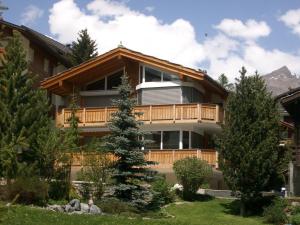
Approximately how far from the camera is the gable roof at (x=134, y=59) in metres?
36.0

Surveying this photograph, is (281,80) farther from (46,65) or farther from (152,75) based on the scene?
(152,75)

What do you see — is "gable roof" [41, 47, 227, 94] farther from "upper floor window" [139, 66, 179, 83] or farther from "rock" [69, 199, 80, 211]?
"rock" [69, 199, 80, 211]

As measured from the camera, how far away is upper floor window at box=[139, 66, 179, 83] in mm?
38031

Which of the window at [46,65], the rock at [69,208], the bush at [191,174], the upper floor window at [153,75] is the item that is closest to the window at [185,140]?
the upper floor window at [153,75]

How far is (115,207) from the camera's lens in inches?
974

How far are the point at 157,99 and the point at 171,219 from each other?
1479 centimetres

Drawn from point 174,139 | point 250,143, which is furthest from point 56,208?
point 174,139

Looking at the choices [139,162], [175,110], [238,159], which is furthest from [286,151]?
[175,110]

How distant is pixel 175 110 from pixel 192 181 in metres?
6.82

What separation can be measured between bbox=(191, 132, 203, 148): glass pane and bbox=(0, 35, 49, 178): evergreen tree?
11.7m

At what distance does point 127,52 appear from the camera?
3791 cm

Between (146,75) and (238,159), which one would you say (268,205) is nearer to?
(238,159)

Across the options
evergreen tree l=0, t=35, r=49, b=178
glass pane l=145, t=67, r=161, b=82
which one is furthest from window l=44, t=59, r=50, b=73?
evergreen tree l=0, t=35, r=49, b=178

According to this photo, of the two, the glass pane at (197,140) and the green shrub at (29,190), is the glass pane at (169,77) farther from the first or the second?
the green shrub at (29,190)
